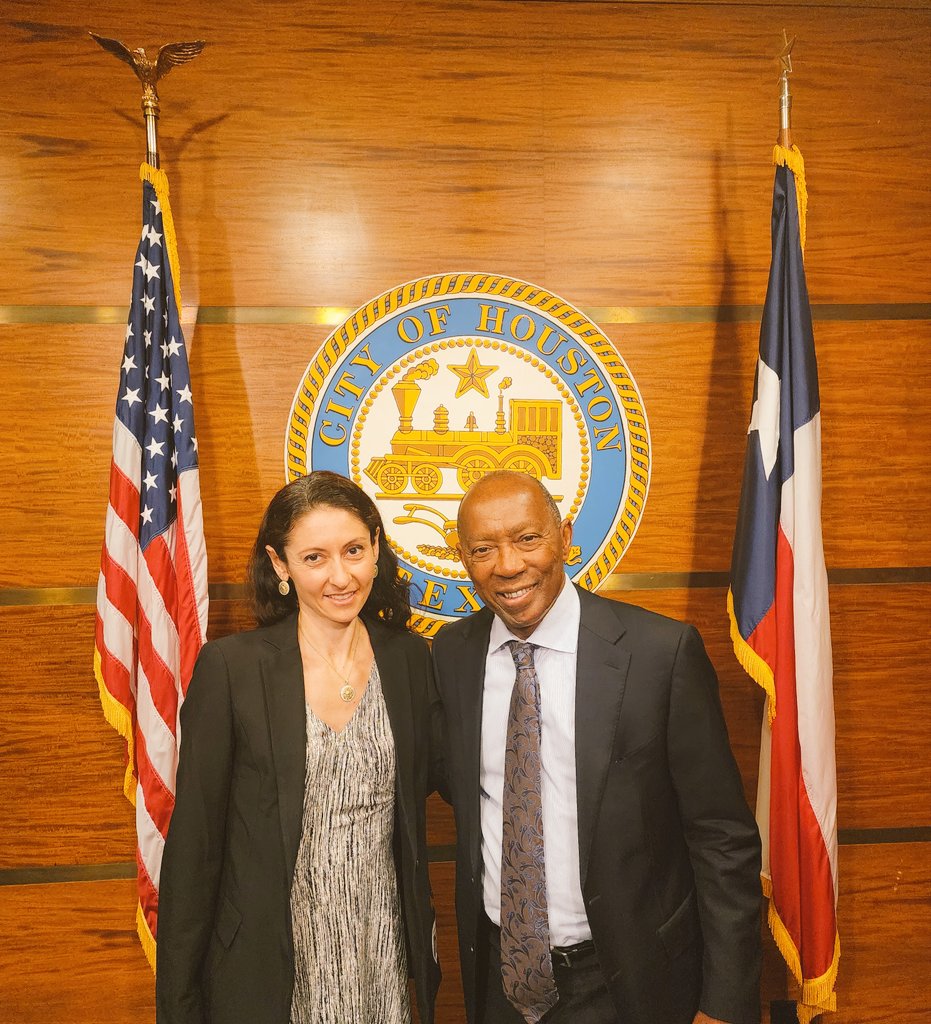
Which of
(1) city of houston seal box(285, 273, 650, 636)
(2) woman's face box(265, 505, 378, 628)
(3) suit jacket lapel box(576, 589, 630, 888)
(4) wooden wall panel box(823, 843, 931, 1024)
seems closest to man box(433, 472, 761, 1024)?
(3) suit jacket lapel box(576, 589, 630, 888)

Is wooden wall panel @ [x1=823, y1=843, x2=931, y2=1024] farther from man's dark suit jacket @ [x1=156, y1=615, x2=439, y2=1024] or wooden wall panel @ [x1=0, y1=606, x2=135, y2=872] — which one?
wooden wall panel @ [x1=0, y1=606, x2=135, y2=872]

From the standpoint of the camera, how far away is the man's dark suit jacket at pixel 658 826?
1596mm

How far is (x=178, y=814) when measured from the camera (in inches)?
65.5

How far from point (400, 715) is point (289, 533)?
490 millimetres

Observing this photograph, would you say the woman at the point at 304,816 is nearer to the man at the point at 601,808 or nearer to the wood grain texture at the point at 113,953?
the man at the point at 601,808

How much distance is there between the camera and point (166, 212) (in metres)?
2.19

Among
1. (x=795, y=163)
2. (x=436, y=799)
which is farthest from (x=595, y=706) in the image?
(x=795, y=163)

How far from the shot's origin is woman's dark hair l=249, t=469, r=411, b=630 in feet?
5.80

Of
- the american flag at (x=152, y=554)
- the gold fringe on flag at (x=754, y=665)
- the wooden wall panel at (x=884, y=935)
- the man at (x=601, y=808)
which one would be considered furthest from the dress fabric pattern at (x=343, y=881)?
the wooden wall panel at (x=884, y=935)

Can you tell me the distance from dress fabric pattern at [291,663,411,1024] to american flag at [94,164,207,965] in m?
0.67

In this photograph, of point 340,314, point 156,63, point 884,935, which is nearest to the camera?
point 156,63

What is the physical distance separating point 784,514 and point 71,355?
2203 millimetres

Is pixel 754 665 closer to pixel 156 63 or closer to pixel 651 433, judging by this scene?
pixel 651 433

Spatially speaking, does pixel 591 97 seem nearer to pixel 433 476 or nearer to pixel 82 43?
pixel 433 476
